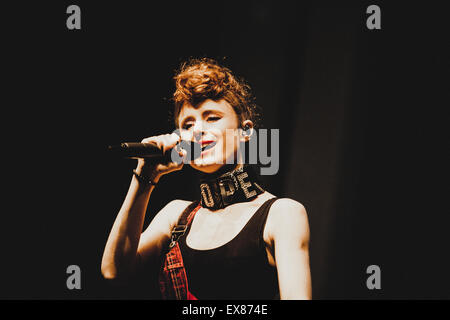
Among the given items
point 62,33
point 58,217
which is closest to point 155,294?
point 58,217

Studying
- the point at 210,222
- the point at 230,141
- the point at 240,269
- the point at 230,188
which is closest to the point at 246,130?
the point at 230,141

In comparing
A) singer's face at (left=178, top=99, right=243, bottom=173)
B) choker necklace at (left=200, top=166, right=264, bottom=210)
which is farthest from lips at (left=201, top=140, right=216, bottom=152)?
choker necklace at (left=200, top=166, right=264, bottom=210)

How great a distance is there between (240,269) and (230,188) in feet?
0.91

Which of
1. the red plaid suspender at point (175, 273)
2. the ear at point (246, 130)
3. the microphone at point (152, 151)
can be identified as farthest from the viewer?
the ear at point (246, 130)

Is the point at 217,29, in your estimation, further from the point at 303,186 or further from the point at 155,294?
the point at 155,294

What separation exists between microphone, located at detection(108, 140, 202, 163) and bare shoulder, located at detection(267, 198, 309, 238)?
33cm

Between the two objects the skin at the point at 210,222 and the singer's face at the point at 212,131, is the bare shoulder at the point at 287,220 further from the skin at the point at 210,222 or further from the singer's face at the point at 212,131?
the singer's face at the point at 212,131

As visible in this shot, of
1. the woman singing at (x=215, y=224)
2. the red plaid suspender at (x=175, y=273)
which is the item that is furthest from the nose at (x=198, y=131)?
the red plaid suspender at (x=175, y=273)

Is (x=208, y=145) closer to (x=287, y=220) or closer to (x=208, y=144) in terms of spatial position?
(x=208, y=144)

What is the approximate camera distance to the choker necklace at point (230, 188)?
1.37 meters

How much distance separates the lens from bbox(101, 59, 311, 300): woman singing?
48.4 inches

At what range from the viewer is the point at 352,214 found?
6.16 ft

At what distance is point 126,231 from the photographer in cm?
133

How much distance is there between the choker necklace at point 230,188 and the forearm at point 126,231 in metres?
0.20
